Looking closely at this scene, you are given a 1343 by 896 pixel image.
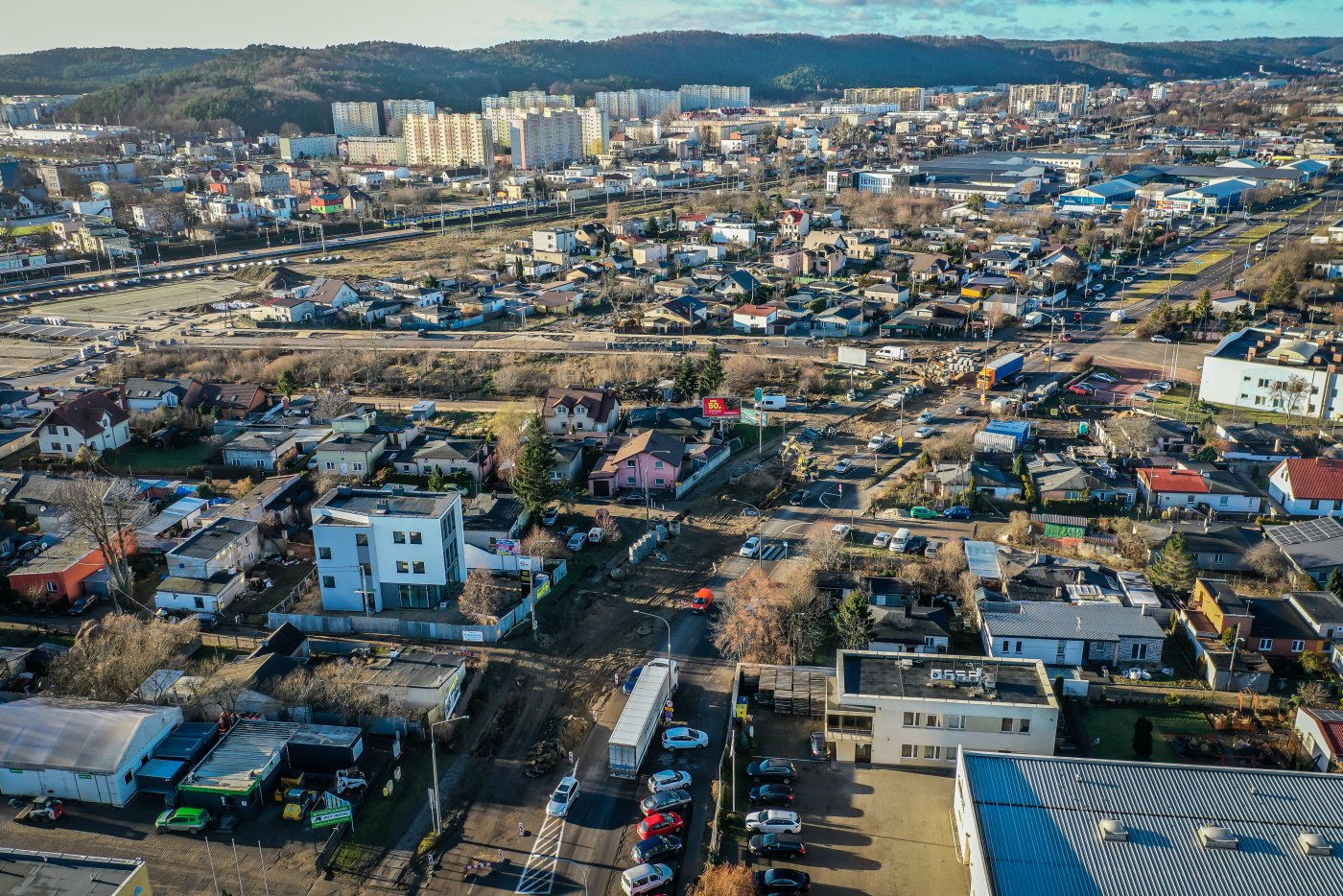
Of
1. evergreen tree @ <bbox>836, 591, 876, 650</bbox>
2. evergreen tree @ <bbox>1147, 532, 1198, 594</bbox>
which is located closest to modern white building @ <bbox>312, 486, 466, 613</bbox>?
evergreen tree @ <bbox>836, 591, 876, 650</bbox>

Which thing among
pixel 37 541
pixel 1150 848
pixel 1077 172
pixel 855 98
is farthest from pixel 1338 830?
pixel 855 98

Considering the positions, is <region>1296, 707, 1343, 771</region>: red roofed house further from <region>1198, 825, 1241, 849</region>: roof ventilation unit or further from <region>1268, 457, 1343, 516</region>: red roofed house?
<region>1268, 457, 1343, 516</region>: red roofed house

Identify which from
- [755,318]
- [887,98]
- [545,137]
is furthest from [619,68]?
[755,318]

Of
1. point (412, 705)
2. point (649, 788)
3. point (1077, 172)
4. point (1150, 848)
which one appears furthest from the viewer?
point (1077, 172)

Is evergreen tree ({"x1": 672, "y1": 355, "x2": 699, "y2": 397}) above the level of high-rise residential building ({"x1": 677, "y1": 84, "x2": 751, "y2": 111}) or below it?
below

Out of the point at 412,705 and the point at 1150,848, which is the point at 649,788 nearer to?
the point at 412,705

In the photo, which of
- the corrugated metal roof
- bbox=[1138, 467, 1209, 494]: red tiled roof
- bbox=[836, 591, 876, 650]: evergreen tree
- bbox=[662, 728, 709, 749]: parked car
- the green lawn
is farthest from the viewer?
bbox=[1138, 467, 1209, 494]: red tiled roof

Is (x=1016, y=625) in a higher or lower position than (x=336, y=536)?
lower
